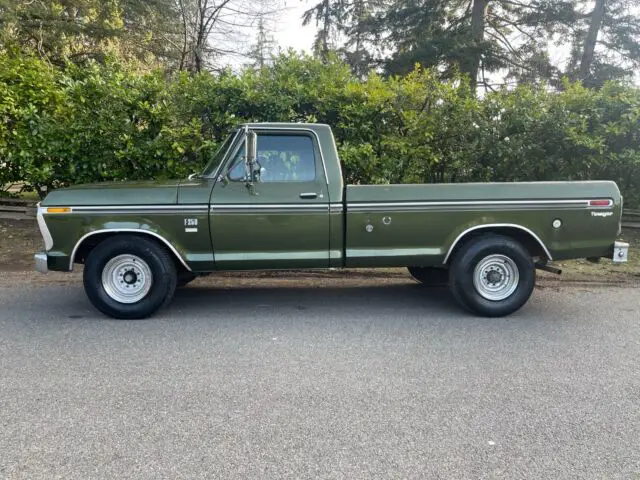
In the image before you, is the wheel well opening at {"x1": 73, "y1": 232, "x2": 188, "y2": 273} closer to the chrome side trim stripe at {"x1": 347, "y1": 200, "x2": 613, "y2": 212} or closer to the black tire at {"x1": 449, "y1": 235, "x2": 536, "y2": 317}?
the chrome side trim stripe at {"x1": 347, "y1": 200, "x2": 613, "y2": 212}

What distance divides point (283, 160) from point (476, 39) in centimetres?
1468

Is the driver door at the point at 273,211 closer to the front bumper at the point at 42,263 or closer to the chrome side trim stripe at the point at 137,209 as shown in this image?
the chrome side trim stripe at the point at 137,209

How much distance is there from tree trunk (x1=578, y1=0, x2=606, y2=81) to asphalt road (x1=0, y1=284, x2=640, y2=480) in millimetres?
13610

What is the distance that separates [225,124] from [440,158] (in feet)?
12.4

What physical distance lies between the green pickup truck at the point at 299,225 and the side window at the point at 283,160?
0.01 meters

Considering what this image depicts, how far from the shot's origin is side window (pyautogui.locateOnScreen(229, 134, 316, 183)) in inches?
219

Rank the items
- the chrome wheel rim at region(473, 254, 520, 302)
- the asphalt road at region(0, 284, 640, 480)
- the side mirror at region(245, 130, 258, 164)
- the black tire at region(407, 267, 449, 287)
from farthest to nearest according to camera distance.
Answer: the black tire at region(407, 267, 449, 287), the chrome wheel rim at region(473, 254, 520, 302), the side mirror at region(245, 130, 258, 164), the asphalt road at region(0, 284, 640, 480)

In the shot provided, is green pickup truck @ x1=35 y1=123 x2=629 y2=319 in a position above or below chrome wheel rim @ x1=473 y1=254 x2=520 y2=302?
above

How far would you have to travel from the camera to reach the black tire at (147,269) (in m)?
5.38

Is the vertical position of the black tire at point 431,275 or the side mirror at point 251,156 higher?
the side mirror at point 251,156

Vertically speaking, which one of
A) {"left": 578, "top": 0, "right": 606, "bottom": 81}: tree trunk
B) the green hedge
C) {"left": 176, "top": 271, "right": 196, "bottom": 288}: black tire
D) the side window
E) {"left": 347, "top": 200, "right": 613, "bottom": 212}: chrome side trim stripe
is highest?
{"left": 578, "top": 0, "right": 606, "bottom": 81}: tree trunk

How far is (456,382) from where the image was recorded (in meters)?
3.99

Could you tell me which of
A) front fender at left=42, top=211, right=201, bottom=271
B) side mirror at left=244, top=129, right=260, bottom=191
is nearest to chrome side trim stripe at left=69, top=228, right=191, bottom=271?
front fender at left=42, top=211, right=201, bottom=271

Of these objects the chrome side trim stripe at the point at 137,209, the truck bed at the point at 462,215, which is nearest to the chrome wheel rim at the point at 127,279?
the chrome side trim stripe at the point at 137,209
